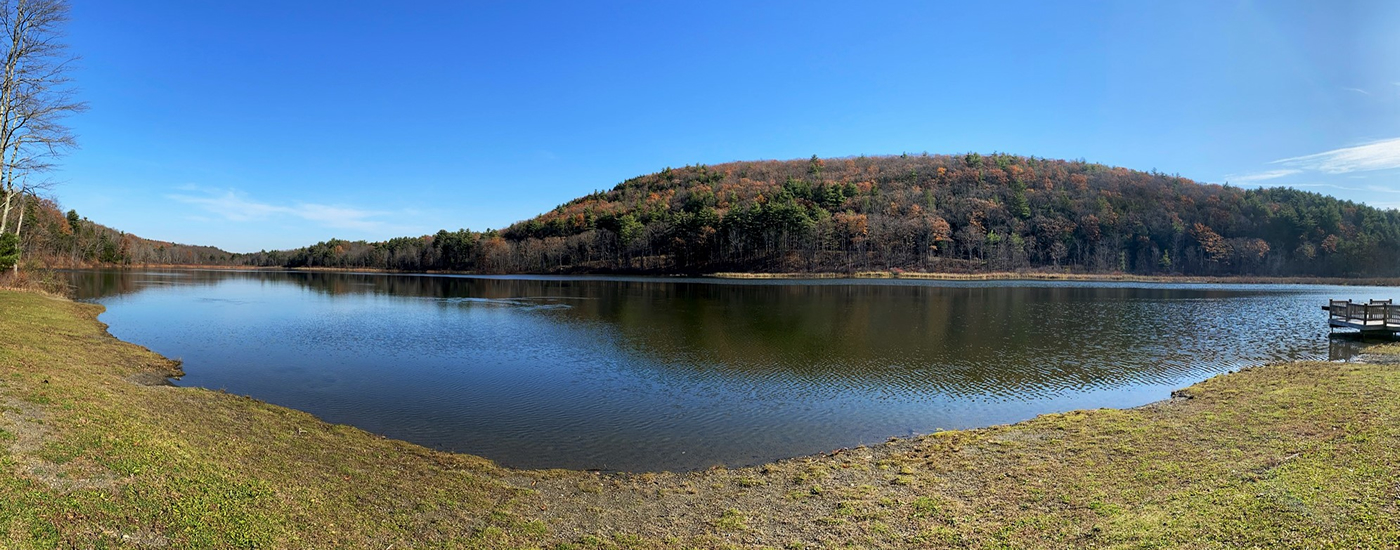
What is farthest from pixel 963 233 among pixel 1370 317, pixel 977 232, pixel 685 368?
pixel 685 368

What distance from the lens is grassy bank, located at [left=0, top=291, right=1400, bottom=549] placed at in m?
5.79

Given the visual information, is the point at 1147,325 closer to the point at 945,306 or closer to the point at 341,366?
the point at 945,306

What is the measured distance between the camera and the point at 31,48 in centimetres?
2742

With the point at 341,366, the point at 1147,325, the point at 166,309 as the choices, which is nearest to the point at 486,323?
the point at 341,366

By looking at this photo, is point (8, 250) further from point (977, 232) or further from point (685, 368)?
point (977, 232)

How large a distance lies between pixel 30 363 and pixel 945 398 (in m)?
19.0

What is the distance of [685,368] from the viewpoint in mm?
19234

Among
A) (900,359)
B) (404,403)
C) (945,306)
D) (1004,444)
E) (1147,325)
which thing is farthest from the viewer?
(945,306)

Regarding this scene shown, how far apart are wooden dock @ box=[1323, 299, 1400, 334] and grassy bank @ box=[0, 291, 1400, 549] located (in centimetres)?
2048

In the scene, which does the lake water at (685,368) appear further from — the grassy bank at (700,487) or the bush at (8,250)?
the bush at (8,250)

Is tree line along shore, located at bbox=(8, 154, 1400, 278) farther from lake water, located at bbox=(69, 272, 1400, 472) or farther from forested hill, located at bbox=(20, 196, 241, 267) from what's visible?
lake water, located at bbox=(69, 272, 1400, 472)

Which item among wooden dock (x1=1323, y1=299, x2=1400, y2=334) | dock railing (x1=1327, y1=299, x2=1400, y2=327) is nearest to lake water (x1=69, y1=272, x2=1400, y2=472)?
wooden dock (x1=1323, y1=299, x2=1400, y2=334)

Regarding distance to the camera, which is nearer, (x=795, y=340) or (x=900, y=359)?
(x=900, y=359)

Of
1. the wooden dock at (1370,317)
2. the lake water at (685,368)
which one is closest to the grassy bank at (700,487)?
the lake water at (685,368)
